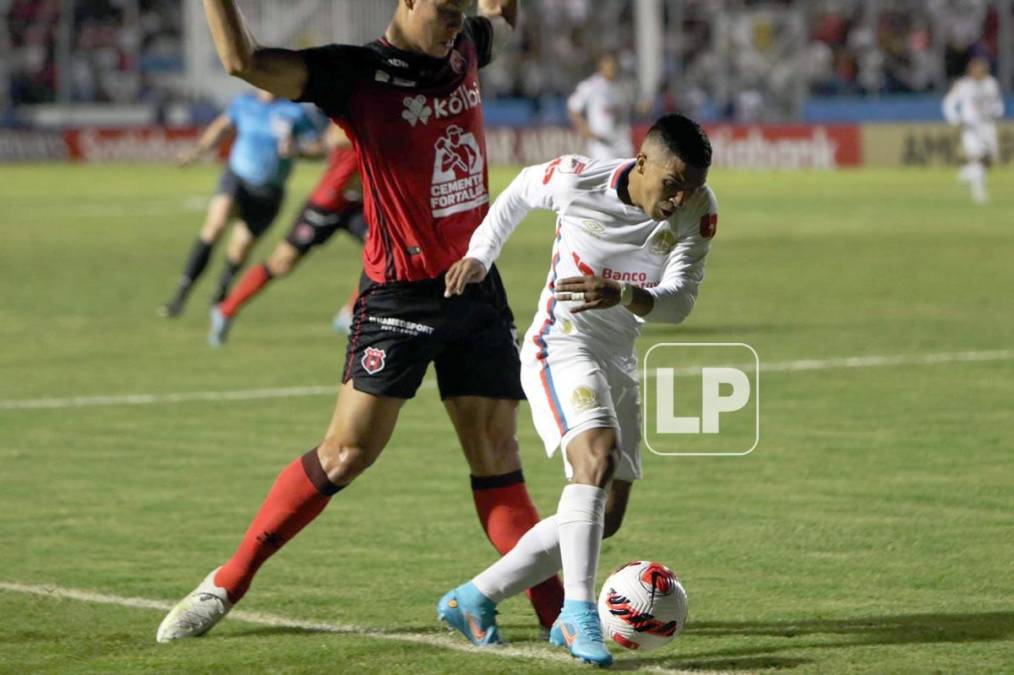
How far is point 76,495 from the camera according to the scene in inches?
356

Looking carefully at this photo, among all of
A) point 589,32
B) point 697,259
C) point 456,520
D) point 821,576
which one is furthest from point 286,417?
point 589,32

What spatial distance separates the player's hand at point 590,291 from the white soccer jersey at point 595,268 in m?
0.29

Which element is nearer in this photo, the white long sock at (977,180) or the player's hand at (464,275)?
the player's hand at (464,275)

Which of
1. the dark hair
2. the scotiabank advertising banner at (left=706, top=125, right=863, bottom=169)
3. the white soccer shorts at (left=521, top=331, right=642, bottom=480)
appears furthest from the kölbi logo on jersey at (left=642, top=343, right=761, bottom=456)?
the scotiabank advertising banner at (left=706, top=125, right=863, bottom=169)

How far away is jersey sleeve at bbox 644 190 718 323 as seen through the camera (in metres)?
5.94

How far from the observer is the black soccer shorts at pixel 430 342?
244 inches

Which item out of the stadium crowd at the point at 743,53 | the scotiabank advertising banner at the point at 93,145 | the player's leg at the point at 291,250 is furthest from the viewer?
the scotiabank advertising banner at the point at 93,145

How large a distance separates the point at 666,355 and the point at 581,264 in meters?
7.46

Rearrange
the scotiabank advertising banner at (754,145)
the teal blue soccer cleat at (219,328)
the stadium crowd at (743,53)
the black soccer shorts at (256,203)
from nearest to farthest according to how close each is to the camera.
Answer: the teal blue soccer cleat at (219,328) → the black soccer shorts at (256,203) → the scotiabank advertising banner at (754,145) → the stadium crowd at (743,53)

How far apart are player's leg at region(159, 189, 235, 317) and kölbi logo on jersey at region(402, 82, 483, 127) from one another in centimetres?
1039

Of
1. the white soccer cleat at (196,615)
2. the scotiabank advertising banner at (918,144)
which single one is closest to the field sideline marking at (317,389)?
the white soccer cleat at (196,615)

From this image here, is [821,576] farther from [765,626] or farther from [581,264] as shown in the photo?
[581,264]

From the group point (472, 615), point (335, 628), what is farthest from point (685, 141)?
point (335, 628)

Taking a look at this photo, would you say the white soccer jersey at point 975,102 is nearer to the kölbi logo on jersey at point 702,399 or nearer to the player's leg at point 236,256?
the player's leg at point 236,256
